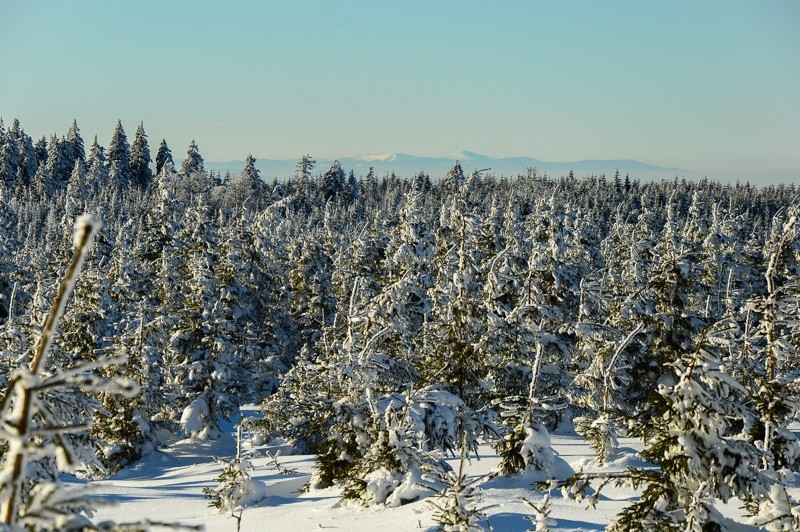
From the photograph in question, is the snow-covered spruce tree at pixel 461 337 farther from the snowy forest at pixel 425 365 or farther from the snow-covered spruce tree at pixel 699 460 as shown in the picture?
the snow-covered spruce tree at pixel 699 460

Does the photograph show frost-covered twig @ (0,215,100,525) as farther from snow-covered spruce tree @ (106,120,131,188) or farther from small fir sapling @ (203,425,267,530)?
snow-covered spruce tree @ (106,120,131,188)

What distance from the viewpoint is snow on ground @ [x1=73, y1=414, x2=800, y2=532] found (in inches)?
492

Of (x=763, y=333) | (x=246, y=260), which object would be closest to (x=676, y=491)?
(x=763, y=333)

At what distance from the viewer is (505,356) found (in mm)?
21328

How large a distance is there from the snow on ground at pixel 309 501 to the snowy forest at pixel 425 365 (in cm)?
45

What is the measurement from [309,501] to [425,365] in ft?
15.8

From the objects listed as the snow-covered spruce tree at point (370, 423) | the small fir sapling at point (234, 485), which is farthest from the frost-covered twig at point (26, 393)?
the small fir sapling at point (234, 485)

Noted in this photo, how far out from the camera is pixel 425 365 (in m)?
18.4

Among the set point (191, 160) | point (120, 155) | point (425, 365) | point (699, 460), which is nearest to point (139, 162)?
point (120, 155)

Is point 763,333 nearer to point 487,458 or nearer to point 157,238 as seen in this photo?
point 487,458

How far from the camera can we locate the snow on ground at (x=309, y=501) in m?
12.5

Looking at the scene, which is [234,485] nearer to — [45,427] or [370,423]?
[370,423]

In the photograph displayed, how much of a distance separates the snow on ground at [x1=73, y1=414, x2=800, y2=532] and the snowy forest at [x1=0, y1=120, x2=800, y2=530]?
45 cm

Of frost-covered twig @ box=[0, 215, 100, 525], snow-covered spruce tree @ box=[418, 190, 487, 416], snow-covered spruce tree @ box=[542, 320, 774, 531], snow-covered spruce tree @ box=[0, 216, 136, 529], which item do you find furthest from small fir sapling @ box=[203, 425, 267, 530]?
frost-covered twig @ box=[0, 215, 100, 525]
